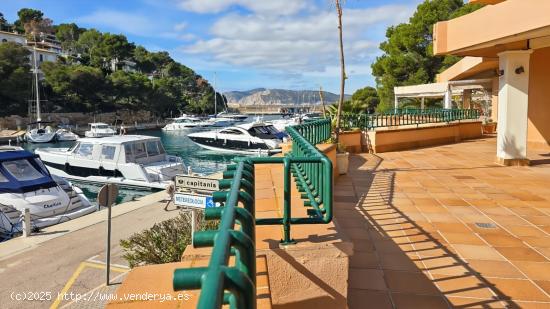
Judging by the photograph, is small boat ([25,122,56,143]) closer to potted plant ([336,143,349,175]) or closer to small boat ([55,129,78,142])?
small boat ([55,129,78,142])

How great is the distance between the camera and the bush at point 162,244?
18.8 ft

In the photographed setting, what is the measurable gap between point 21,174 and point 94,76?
53.1 metres

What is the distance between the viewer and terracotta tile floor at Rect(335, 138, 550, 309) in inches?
130

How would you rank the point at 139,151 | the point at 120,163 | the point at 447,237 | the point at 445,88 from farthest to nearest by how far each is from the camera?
1. the point at 445,88
2. the point at 139,151
3. the point at 120,163
4. the point at 447,237

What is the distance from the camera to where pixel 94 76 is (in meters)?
61.4

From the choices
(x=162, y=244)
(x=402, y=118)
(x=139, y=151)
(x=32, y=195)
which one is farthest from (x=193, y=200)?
(x=139, y=151)

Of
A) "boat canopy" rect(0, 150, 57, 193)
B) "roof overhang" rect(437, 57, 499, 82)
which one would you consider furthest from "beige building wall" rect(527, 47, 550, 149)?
"boat canopy" rect(0, 150, 57, 193)

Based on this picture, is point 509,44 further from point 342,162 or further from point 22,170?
point 22,170

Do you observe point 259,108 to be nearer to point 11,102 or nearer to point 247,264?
point 11,102

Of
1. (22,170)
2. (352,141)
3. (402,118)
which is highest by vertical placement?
(402,118)

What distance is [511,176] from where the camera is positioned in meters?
8.48

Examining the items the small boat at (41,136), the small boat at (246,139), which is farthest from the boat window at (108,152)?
the small boat at (41,136)

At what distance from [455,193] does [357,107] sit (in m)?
A: 11.8

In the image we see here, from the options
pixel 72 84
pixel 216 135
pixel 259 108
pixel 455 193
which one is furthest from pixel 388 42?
pixel 259 108
